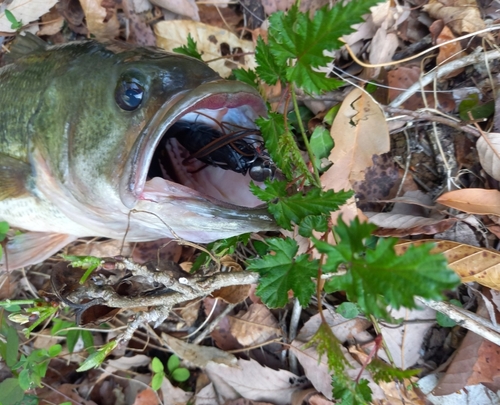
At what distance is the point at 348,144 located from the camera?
2.16 meters

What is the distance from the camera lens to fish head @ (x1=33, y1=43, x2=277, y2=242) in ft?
5.26

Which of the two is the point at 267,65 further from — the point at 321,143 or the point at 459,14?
the point at 459,14

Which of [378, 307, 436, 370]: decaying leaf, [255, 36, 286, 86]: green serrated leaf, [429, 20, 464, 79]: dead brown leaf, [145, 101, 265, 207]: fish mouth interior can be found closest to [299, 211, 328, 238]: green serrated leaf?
[145, 101, 265, 207]: fish mouth interior

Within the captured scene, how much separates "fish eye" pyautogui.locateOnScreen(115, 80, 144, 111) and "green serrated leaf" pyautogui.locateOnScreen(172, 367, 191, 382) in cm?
172

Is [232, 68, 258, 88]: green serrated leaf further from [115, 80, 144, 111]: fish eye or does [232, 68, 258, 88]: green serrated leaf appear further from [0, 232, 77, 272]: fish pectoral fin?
[0, 232, 77, 272]: fish pectoral fin

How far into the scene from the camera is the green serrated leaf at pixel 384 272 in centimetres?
103

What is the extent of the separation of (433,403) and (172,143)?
197cm

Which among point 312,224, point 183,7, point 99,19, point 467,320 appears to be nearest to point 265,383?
point 467,320

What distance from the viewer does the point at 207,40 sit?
267 cm

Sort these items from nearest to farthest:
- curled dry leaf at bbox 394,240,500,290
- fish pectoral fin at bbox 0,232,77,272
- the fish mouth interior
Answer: the fish mouth interior
curled dry leaf at bbox 394,240,500,290
fish pectoral fin at bbox 0,232,77,272

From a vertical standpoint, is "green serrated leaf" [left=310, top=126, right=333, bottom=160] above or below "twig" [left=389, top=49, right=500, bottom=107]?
below

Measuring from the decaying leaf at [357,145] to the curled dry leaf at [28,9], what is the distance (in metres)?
2.15

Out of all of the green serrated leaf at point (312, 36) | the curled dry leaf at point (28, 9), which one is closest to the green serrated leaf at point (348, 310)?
the green serrated leaf at point (312, 36)

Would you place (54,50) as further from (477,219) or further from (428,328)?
(428,328)
